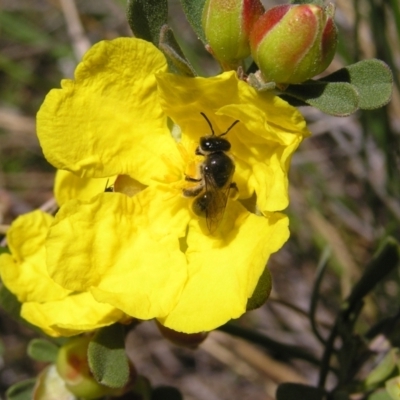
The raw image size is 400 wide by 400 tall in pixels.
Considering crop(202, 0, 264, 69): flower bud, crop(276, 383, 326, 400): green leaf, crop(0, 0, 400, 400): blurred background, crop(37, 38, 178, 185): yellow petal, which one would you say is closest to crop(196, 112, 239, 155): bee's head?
crop(37, 38, 178, 185): yellow petal

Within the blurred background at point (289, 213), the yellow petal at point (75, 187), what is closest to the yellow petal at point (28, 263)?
the yellow petal at point (75, 187)

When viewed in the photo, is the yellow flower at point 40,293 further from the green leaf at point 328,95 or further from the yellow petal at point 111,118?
the green leaf at point 328,95

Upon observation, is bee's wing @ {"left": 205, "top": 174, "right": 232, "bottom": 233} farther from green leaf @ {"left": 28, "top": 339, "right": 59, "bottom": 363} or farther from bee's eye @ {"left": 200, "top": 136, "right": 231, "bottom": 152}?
green leaf @ {"left": 28, "top": 339, "right": 59, "bottom": 363}

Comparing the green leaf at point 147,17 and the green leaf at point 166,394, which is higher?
the green leaf at point 147,17

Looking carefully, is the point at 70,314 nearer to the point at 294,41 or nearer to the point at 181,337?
the point at 181,337

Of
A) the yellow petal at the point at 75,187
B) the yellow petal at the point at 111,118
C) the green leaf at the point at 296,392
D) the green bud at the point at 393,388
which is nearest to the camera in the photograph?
the yellow petal at the point at 111,118

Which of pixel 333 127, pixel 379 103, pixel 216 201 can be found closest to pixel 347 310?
pixel 216 201
